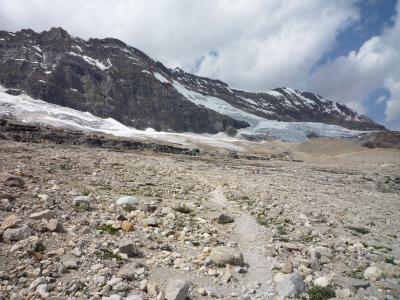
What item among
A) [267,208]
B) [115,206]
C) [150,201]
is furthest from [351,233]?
[115,206]

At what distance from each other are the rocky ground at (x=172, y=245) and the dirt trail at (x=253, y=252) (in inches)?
1.4

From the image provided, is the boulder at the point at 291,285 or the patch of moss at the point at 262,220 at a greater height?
the patch of moss at the point at 262,220

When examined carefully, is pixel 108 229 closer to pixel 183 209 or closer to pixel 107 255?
pixel 107 255

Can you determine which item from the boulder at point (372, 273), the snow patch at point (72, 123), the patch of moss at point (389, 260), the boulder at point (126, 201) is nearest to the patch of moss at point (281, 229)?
the patch of moss at point (389, 260)

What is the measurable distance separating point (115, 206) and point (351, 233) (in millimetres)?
9603

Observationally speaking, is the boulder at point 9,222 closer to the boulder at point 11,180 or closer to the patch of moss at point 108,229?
the patch of moss at point 108,229

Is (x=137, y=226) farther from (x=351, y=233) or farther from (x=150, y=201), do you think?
(x=351, y=233)

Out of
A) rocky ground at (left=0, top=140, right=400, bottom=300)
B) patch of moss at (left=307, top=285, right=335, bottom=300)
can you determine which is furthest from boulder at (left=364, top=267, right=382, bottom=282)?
patch of moss at (left=307, top=285, right=335, bottom=300)

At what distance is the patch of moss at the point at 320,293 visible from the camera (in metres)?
10.2

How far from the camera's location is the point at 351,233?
1672 centimetres

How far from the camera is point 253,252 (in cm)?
1308

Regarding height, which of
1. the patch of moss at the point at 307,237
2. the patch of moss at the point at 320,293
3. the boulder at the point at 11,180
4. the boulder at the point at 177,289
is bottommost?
the boulder at the point at 177,289

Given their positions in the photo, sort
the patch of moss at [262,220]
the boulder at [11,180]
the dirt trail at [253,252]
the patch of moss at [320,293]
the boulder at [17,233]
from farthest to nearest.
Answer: the patch of moss at [262,220] < the boulder at [11,180] < the boulder at [17,233] < the dirt trail at [253,252] < the patch of moss at [320,293]

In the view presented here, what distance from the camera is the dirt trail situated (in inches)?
417
